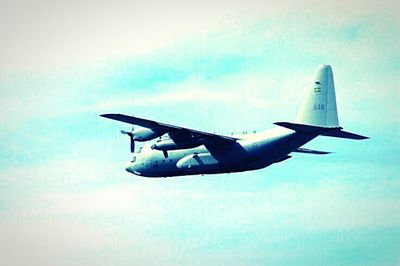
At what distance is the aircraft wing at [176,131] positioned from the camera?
7857cm

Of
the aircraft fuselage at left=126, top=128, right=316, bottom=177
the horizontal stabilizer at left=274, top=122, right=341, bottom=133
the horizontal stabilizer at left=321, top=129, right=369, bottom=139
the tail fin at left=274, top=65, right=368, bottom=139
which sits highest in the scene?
the tail fin at left=274, top=65, right=368, bottom=139

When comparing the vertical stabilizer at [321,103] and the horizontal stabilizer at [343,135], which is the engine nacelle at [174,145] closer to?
the vertical stabilizer at [321,103]

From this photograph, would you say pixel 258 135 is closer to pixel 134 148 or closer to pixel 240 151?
pixel 240 151

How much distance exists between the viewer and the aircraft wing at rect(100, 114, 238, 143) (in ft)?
258

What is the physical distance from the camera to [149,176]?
277 ft

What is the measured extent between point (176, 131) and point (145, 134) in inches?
82.7

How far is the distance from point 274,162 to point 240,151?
314cm

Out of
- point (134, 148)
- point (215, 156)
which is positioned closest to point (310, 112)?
point (215, 156)

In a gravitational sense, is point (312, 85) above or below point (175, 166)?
above

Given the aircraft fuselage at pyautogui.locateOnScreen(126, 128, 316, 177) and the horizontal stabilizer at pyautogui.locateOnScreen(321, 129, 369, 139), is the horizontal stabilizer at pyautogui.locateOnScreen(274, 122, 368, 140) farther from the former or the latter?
the aircraft fuselage at pyautogui.locateOnScreen(126, 128, 316, 177)

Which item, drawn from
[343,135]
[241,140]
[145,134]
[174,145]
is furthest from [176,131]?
[343,135]

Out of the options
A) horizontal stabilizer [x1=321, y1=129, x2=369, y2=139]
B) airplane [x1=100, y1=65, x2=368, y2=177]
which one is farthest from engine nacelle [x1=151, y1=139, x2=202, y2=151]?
horizontal stabilizer [x1=321, y1=129, x2=369, y2=139]

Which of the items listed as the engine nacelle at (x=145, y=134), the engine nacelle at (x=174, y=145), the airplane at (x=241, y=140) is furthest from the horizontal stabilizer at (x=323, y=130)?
the engine nacelle at (x=145, y=134)

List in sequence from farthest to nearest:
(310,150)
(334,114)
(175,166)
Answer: (310,150) → (175,166) → (334,114)
